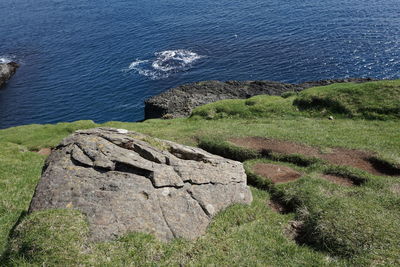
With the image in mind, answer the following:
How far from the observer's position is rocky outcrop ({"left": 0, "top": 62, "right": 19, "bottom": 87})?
86.9m

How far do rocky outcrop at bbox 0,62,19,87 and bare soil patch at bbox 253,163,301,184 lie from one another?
264ft

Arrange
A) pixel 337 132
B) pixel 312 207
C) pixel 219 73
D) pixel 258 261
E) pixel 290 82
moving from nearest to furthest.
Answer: pixel 258 261 → pixel 312 207 → pixel 337 132 → pixel 290 82 → pixel 219 73

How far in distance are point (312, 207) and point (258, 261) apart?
6.17 m

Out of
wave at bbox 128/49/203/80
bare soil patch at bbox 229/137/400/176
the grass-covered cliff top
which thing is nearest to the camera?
the grass-covered cliff top

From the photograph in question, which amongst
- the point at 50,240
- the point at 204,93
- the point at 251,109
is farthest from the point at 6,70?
the point at 50,240

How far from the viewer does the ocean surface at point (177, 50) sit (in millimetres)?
69938

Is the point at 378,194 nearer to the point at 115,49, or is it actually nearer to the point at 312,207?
the point at 312,207

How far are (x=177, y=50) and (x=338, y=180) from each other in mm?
66940

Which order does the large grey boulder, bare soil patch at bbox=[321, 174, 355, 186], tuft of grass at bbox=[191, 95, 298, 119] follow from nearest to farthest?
the large grey boulder, bare soil patch at bbox=[321, 174, 355, 186], tuft of grass at bbox=[191, 95, 298, 119]

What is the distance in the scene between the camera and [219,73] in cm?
7362

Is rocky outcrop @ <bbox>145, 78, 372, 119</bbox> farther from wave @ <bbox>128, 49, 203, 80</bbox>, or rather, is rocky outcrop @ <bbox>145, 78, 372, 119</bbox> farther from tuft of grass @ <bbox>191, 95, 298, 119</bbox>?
wave @ <bbox>128, 49, 203, 80</bbox>

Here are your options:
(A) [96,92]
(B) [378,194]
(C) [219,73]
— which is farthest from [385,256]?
(A) [96,92]

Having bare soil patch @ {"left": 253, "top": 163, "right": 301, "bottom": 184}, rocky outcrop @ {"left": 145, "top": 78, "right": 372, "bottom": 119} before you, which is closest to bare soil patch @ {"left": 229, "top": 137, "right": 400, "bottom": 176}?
bare soil patch @ {"left": 253, "top": 163, "right": 301, "bottom": 184}

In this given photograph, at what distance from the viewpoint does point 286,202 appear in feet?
74.6
